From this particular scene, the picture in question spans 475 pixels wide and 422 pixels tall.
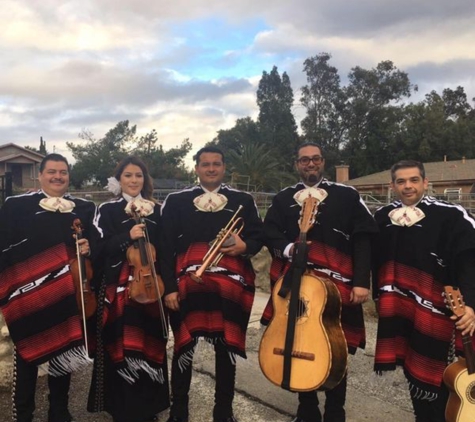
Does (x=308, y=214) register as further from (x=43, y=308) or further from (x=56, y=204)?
(x=43, y=308)

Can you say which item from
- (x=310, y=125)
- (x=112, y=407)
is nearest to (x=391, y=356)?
(x=112, y=407)

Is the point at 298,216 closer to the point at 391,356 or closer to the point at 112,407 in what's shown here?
the point at 391,356

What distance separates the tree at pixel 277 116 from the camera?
171 feet

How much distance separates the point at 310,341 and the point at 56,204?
219 centimetres

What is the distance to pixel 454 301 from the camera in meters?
3.27

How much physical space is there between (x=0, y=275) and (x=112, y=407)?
138cm

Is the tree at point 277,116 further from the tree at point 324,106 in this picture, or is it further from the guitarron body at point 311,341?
the guitarron body at point 311,341

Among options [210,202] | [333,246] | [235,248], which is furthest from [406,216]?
[210,202]

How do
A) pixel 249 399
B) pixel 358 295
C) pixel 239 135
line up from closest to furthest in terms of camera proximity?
pixel 358 295, pixel 249 399, pixel 239 135

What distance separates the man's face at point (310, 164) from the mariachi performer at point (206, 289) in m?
0.59

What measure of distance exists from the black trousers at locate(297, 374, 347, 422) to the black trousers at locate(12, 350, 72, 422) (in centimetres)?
187

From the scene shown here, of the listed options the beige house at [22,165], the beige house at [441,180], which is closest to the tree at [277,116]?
the beige house at [441,180]

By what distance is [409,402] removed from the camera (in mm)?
4484

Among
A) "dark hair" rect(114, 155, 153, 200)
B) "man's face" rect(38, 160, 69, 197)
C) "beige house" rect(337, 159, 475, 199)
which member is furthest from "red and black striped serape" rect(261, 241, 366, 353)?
"beige house" rect(337, 159, 475, 199)
